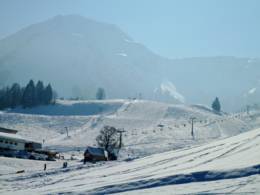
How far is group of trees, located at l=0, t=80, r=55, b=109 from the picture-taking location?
138 m

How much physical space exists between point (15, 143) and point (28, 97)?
217 feet

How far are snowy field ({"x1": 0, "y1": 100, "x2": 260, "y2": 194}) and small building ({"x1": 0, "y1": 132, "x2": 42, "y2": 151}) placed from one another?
5868 mm

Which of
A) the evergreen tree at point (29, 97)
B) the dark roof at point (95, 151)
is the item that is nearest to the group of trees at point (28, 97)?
the evergreen tree at point (29, 97)

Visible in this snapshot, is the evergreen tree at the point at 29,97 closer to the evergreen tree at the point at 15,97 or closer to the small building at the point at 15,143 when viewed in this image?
the evergreen tree at the point at 15,97

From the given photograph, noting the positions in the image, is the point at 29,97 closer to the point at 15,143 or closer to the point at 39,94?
the point at 39,94

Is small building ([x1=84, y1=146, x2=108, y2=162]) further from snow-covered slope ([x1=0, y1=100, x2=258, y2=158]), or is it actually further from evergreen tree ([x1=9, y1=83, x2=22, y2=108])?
evergreen tree ([x1=9, y1=83, x2=22, y2=108])

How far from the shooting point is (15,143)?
73.6 m

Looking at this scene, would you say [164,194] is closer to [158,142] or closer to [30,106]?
[158,142]

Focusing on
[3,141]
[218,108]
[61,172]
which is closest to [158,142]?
[3,141]

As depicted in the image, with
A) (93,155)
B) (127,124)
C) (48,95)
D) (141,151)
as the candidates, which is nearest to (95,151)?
(93,155)

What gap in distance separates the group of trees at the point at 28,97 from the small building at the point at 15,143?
63.2 m

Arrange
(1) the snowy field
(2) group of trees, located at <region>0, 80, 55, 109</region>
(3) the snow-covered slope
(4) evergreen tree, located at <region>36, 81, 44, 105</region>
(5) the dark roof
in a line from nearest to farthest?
1. (1) the snowy field
2. (5) the dark roof
3. (3) the snow-covered slope
4. (2) group of trees, located at <region>0, 80, 55, 109</region>
5. (4) evergreen tree, located at <region>36, 81, 44, 105</region>

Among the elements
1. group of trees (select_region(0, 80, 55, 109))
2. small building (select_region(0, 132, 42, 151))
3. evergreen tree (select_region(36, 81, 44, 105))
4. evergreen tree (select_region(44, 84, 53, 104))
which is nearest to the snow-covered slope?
evergreen tree (select_region(44, 84, 53, 104))

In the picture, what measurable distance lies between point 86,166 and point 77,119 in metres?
92.0
